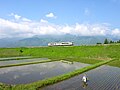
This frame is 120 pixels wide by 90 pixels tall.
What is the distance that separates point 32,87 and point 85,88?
5084mm

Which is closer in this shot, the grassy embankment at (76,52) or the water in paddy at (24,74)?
the water in paddy at (24,74)

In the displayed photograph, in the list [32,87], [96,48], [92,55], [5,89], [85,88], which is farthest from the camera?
[96,48]

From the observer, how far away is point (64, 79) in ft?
75.3

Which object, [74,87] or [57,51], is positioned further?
[57,51]

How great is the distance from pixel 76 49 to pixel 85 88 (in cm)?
5466

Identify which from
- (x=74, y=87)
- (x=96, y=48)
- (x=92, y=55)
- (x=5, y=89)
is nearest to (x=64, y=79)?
(x=74, y=87)

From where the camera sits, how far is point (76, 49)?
241ft

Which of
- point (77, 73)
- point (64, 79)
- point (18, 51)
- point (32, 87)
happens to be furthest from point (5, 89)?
point (18, 51)

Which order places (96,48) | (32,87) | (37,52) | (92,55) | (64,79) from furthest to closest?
1. (37,52)
2. (96,48)
3. (92,55)
4. (64,79)
5. (32,87)

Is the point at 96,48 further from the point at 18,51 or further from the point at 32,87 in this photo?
the point at 32,87

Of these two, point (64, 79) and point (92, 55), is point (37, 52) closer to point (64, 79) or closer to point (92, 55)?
point (92, 55)

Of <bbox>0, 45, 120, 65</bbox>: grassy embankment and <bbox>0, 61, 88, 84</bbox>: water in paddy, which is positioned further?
<bbox>0, 45, 120, 65</bbox>: grassy embankment

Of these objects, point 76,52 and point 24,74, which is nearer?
point 24,74

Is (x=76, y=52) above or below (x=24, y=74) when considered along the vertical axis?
above
